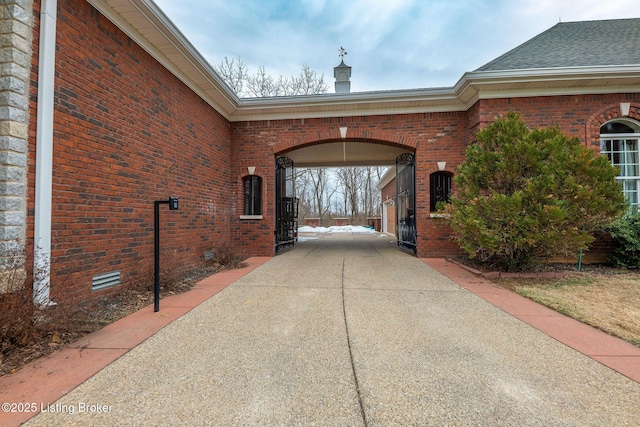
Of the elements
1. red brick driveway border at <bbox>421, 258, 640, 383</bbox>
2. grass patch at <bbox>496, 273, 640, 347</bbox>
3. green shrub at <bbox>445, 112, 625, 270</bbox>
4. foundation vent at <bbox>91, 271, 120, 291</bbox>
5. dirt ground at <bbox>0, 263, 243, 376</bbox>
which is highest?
green shrub at <bbox>445, 112, 625, 270</bbox>

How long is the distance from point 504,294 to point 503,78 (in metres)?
4.85

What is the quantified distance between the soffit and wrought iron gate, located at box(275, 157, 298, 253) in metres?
1.71

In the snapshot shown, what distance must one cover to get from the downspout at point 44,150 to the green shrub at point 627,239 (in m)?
9.42

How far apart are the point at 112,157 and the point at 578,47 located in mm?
10731

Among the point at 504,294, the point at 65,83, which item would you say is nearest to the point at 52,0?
the point at 65,83

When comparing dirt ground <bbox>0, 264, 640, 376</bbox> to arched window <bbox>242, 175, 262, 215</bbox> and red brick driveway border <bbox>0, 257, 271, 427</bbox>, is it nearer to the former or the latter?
red brick driveway border <bbox>0, 257, 271, 427</bbox>

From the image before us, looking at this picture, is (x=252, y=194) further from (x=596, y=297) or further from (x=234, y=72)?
(x=234, y=72)

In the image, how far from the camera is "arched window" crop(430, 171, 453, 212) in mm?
7914

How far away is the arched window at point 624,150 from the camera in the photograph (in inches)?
265

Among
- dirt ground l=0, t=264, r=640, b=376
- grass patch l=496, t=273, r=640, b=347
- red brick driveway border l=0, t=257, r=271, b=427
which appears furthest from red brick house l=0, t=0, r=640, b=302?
grass patch l=496, t=273, r=640, b=347

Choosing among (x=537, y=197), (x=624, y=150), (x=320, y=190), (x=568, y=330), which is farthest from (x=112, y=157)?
(x=320, y=190)

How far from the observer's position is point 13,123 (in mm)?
2730

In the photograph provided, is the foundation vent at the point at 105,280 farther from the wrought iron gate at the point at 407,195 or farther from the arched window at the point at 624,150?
the arched window at the point at 624,150

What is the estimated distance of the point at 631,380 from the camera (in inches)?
79.9
